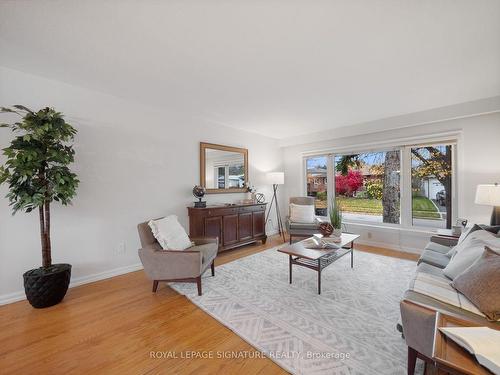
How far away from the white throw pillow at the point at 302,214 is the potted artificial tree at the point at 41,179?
3.68 metres

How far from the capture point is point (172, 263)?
2322mm

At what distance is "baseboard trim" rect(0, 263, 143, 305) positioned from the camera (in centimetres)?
227

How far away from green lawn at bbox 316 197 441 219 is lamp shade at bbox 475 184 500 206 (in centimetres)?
120

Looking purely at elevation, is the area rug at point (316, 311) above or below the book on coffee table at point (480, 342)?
below

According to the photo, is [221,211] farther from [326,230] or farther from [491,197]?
[491,197]

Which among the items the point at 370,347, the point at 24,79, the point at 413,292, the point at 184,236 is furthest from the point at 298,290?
the point at 24,79

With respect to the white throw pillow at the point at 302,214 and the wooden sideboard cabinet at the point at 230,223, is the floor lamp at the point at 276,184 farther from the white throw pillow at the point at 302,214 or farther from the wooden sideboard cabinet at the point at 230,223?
the wooden sideboard cabinet at the point at 230,223

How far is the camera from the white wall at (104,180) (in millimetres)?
2334

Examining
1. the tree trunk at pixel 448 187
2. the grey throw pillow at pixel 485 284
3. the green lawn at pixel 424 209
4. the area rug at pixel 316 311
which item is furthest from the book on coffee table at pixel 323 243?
the tree trunk at pixel 448 187

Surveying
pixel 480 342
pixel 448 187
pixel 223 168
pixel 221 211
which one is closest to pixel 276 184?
pixel 223 168

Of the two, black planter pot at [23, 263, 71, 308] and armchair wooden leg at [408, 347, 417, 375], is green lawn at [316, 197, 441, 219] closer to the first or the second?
armchair wooden leg at [408, 347, 417, 375]

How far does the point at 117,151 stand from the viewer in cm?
300

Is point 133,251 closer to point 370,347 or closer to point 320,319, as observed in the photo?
point 320,319

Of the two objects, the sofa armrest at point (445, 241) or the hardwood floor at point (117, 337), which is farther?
the sofa armrest at point (445, 241)
